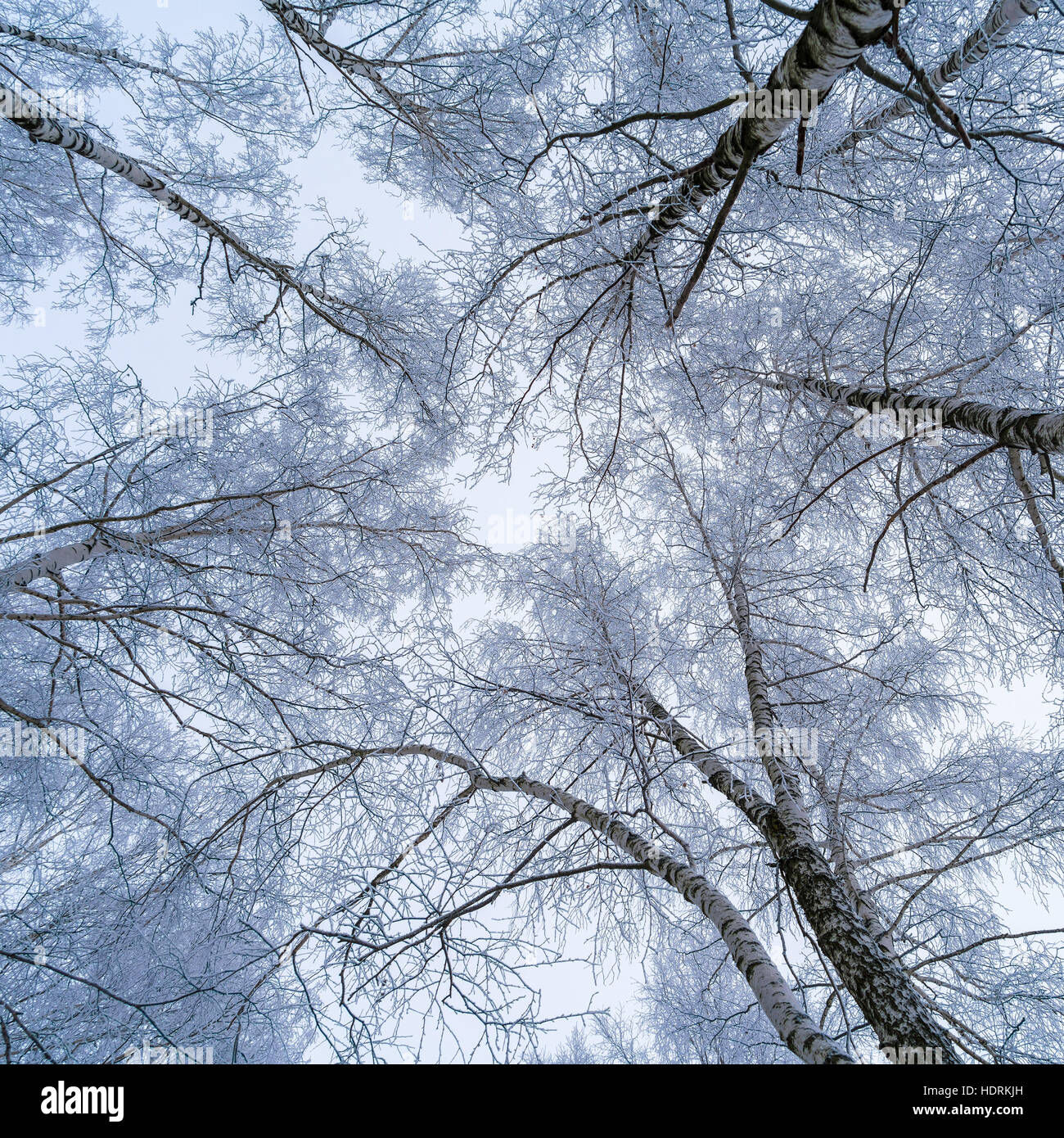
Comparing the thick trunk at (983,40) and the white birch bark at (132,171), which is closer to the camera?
the thick trunk at (983,40)

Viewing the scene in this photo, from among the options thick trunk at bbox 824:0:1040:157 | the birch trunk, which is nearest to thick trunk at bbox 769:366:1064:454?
thick trunk at bbox 824:0:1040:157

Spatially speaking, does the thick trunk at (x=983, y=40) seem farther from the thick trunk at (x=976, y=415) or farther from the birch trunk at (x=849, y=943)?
the birch trunk at (x=849, y=943)

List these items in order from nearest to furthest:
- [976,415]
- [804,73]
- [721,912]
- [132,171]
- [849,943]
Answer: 1. [804,73]
2. [849,943]
3. [721,912]
4. [976,415]
5. [132,171]

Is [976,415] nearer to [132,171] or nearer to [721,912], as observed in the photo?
[721,912]

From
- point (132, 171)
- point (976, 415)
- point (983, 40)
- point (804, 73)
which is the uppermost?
point (132, 171)

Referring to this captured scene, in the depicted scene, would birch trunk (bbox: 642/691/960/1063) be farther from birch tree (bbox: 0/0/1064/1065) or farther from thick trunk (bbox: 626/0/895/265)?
thick trunk (bbox: 626/0/895/265)

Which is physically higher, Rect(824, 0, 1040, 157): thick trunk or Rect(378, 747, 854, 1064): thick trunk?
Rect(824, 0, 1040, 157): thick trunk

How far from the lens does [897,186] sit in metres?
3.18

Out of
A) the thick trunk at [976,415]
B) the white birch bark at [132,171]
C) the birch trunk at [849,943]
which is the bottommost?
the birch trunk at [849,943]

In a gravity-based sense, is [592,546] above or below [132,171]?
below

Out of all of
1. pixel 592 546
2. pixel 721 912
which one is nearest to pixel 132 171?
pixel 592 546

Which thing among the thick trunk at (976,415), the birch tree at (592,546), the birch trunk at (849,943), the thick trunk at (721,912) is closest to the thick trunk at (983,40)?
the birch tree at (592,546)
